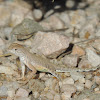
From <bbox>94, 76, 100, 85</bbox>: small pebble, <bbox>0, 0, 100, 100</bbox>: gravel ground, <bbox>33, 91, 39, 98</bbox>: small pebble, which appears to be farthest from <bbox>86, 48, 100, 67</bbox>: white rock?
<bbox>33, 91, 39, 98</bbox>: small pebble

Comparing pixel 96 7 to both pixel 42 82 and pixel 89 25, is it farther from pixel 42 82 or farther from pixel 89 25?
pixel 42 82

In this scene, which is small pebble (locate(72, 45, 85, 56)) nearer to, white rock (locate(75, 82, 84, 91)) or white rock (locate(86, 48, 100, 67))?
white rock (locate(86, 48, 100, 67))

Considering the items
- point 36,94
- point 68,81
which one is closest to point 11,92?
point 36,94

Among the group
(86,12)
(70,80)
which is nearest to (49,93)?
(70,80)

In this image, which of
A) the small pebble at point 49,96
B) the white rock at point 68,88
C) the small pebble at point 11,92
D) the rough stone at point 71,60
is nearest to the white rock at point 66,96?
the white rock at point 68,88

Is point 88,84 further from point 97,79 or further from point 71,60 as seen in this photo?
point 71,60

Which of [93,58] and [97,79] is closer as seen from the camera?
[97,79]

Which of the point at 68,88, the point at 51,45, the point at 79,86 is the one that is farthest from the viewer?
the point at 51,45

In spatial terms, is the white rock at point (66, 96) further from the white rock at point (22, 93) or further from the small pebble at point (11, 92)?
the small pebble at point (11, 92)
